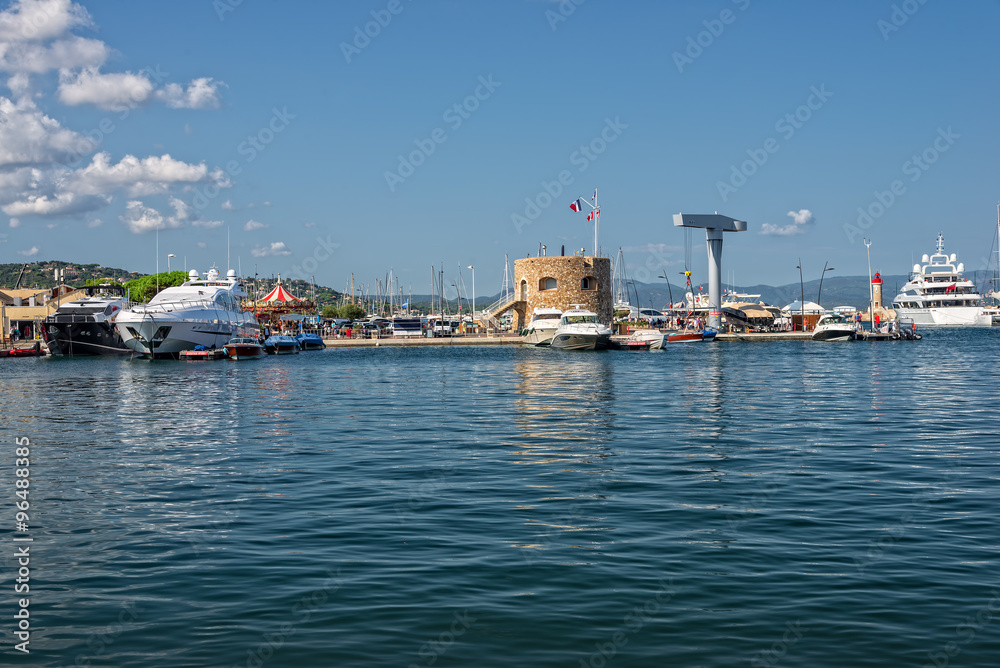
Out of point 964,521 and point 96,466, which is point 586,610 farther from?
point 96,466

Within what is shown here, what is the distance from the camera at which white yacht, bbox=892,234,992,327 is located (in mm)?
142375

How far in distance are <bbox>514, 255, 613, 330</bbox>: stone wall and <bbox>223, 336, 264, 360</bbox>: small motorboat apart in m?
35.8

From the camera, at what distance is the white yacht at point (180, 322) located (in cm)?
6278

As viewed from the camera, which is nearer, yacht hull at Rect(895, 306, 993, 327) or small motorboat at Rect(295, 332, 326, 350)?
small motorboat at Rect(295, 332, 326, 350)

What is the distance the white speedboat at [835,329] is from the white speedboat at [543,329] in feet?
89.1

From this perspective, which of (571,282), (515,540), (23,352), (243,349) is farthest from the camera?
(571,282)

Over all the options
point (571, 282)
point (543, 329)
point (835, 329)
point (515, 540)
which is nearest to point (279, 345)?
point (543, 329)

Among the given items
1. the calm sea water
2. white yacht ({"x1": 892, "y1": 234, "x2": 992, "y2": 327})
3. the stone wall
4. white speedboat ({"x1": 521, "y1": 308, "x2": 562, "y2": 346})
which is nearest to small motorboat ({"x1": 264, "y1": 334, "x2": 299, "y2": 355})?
white speedboat ({"x1": 521, "y1": 308, "x2": 562, "y2": 346})

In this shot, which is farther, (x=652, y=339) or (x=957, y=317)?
(x=957, y=317)

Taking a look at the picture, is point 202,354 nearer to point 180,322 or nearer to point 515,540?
point 180,322

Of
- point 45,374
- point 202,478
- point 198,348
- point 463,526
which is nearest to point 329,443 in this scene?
point 202,478

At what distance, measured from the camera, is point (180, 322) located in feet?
210

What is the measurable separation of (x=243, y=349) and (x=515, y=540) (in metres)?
56.9

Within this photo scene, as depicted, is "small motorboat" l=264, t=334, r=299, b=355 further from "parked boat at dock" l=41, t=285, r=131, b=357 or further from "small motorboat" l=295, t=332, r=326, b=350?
"parked boat at dock" l=41, t=285, r=131, b=357
